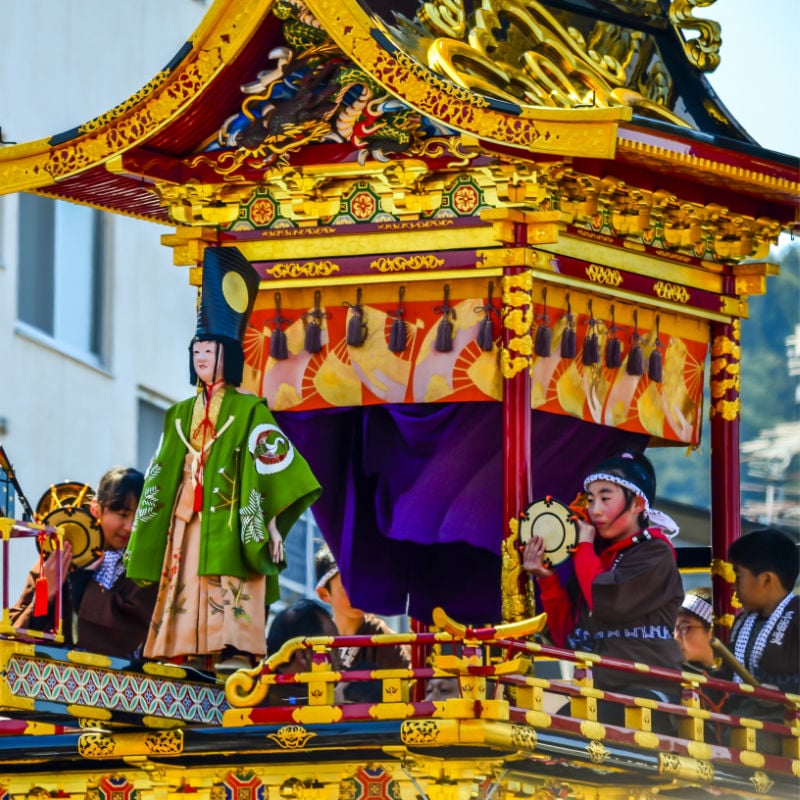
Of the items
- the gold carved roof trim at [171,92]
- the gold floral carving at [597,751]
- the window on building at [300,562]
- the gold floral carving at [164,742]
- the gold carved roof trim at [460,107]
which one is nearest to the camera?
the gold floral carving at [597,751]

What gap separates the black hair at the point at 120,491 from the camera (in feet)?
44.7

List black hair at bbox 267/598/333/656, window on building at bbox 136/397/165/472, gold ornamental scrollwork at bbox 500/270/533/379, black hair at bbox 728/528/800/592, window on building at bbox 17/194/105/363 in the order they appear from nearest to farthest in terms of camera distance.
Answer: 1. gold ornamental scrollwork at bbox 500/270/533/379
2. black hair at bbox 728/528/800/592
3. black hair at bbox 267/598/333/656
4. window on building at bbox 17/194/105/363
5. window on building at bbox 136/397/165/472

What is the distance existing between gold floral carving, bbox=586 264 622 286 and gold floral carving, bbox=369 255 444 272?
0.80 m

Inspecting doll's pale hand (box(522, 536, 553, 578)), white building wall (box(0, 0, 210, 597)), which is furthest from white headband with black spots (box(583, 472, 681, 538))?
white building wall (box(0, 0, 210, 597))

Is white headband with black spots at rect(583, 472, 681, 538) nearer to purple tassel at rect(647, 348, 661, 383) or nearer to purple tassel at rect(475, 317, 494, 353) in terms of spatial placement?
purple tassel at rect(475, 317, 494, 353)

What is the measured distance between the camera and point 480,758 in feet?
38.3

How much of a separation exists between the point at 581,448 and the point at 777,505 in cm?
1456

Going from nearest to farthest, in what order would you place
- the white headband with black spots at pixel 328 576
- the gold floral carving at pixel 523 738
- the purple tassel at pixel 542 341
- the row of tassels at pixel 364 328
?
→ the gold floral carving at pixel 523 738 → the row of tassels at pixel 364 328 → the purple tassel at pixel 542 341 → the white headband with black spots at pixel 328 576

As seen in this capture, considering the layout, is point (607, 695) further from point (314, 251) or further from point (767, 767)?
point (314, 251)

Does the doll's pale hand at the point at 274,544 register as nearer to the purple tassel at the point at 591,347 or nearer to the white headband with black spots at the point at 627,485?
the white headband with black spots at the point at 627,485

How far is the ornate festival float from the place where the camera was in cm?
1195

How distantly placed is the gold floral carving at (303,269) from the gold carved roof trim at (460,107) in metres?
1.18

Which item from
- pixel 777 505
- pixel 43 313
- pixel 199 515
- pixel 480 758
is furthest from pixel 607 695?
pixel 777 505

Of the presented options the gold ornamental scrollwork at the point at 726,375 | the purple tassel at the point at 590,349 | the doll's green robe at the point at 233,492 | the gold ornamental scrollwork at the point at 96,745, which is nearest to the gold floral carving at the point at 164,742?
the gold ornamental scrollwork at the point at 96,745
